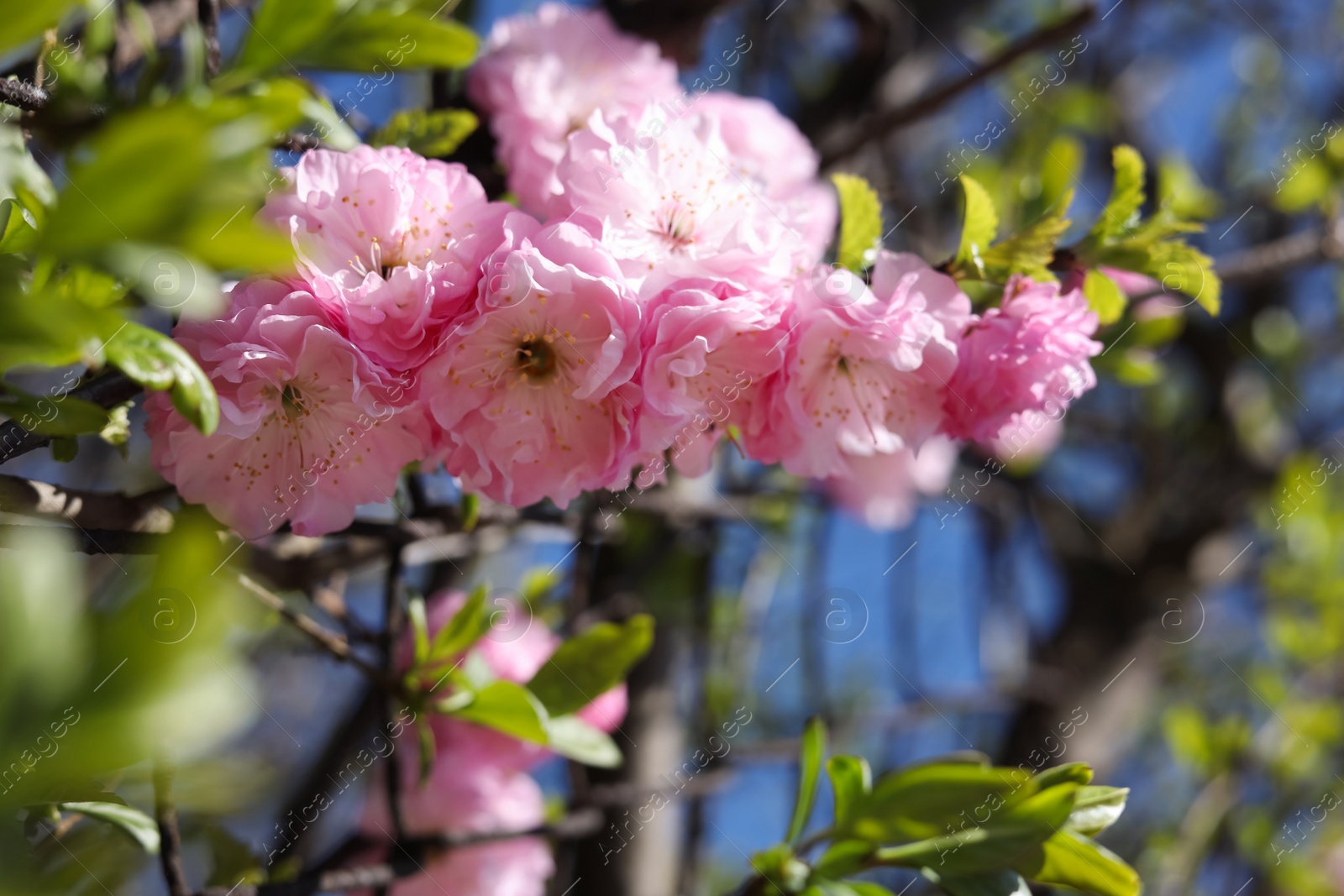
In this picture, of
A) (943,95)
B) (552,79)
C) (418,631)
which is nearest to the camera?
(418,631)

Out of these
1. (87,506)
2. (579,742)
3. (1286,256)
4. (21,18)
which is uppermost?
(21,18)

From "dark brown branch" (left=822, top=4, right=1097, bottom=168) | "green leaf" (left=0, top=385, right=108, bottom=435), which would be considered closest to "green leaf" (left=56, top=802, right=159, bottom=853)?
"green leaf" (left=0, top=385, right=108, bottom=435)

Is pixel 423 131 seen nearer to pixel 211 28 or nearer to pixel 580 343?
pixel 211 28

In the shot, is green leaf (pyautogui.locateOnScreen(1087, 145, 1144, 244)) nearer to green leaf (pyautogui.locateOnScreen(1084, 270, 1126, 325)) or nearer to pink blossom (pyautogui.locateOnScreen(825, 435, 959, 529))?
green leaf (pyautogui.locateOnScreen(1084, 270, 1126, 325))

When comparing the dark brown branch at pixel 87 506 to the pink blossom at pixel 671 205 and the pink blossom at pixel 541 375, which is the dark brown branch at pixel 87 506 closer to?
the pink blossom at pixel 541 375

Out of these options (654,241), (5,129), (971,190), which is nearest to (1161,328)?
(971,190)

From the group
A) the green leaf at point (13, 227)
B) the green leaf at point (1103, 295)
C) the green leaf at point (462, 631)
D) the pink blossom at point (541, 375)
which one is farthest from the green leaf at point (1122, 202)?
the green leaf at point (13, 227)

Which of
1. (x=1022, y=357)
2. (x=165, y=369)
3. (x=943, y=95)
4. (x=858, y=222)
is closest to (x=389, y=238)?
(x=165, y=369)
